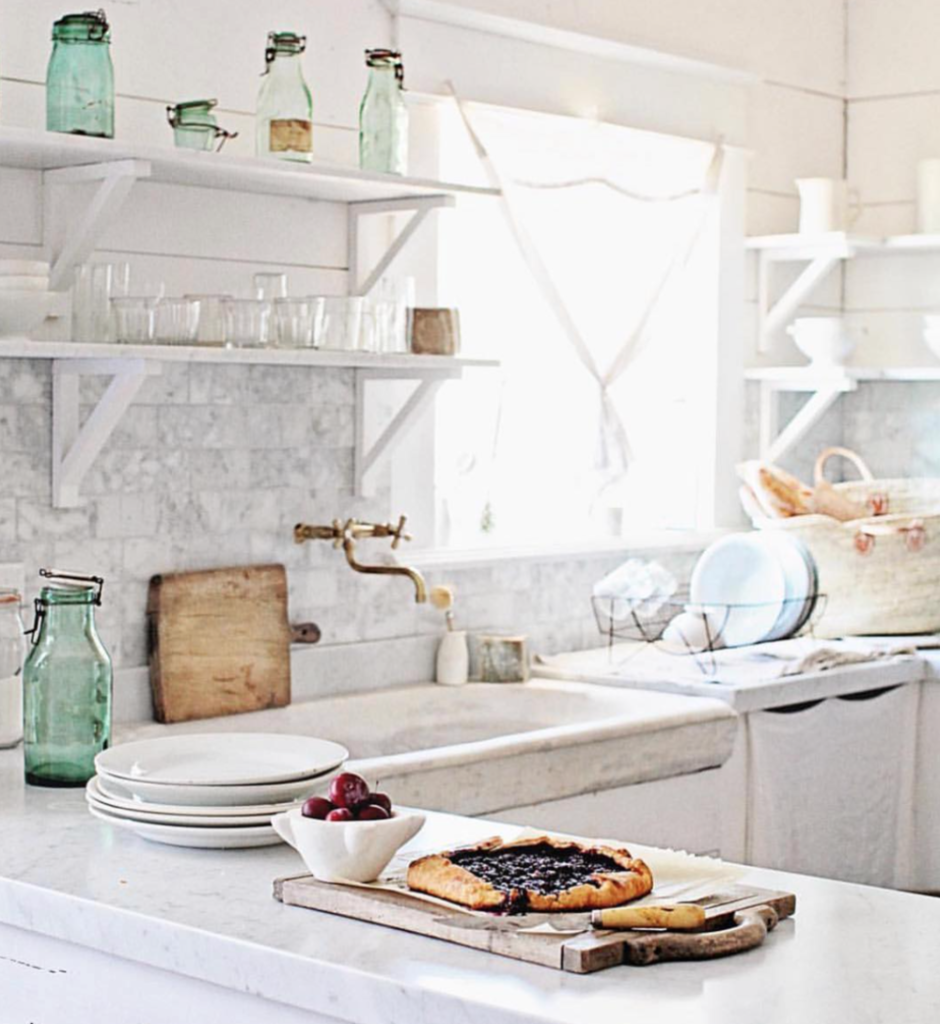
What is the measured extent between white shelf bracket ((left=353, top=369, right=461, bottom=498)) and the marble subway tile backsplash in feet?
0.07

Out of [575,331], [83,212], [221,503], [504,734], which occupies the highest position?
[83,212]

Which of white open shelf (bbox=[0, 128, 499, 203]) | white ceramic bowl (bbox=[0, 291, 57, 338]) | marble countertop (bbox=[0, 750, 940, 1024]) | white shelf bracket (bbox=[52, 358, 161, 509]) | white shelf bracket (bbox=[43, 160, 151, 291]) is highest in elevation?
white open shelf (bbox=[0, 128, 499, 203])

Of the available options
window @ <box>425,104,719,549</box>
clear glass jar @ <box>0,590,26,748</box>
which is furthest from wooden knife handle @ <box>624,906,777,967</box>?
window @ <box>425,104,719,549</box>

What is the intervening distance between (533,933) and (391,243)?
222 cm

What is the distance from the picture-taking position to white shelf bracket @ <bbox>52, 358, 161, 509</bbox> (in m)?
2.98

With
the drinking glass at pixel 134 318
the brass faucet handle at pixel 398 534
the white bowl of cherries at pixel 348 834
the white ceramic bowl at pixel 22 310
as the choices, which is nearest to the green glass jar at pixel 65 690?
the white ceramic bowl at pixel 22 310

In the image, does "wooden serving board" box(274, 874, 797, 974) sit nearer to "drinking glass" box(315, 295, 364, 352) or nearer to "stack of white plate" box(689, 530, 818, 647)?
"drinking glass" box(315, 295, 364, 352)

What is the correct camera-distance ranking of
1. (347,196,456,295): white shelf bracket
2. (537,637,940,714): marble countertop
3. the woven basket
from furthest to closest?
1. the woven basket
2. (537,637,940,714): marble countertop
3. (347,196,456,295): white shelf bracket

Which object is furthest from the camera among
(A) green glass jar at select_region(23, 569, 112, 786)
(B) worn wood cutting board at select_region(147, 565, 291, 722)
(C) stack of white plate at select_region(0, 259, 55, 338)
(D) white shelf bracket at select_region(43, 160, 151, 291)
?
(B) worn wood cutting board at select_region(147, 565, 291, 722)

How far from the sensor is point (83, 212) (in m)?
3.02

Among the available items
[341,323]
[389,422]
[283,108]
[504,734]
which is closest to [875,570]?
[504,734]

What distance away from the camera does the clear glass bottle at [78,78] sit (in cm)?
285

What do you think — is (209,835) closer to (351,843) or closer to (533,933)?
(351,843)

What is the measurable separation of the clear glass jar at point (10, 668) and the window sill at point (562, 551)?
114 cm
